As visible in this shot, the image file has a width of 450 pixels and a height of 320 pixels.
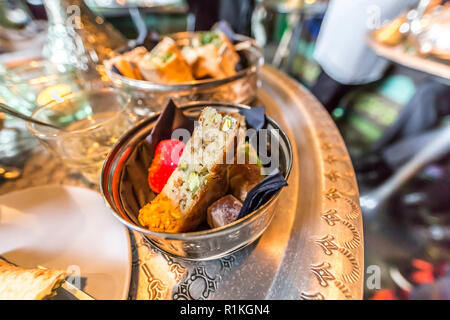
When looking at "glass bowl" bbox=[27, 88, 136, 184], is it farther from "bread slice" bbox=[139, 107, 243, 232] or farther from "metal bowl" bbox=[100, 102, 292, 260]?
"bread slice" bbox=[139, 107, 243, 232]

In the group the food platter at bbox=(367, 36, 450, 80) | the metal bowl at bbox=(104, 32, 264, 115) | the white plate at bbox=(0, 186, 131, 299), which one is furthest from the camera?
the food platter at bbox=(367, 36, 450, 80)

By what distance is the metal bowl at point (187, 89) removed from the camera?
2.08ft

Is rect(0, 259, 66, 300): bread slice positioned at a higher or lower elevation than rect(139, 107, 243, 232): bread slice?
lower

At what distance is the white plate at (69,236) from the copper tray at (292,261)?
0.04 metres

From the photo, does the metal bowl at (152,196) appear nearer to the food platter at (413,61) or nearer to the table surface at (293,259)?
the table surface at (293,259)

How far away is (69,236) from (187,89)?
0.48 meters

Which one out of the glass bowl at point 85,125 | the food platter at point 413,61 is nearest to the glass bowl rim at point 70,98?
the glass bowl at point 85,125

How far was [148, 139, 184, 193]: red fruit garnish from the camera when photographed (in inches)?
18.0

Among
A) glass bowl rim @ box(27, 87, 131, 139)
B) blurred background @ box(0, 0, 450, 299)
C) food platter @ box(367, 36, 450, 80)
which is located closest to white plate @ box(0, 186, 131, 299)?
glass bowl rim @ box(27, 87, 131, 139)

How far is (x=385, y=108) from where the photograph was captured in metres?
2.01

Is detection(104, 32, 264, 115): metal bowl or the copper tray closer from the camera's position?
the copper tray

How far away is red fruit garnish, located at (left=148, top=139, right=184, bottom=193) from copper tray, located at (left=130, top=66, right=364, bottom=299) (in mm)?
135

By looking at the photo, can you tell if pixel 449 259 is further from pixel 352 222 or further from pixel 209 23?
pixel 209 23

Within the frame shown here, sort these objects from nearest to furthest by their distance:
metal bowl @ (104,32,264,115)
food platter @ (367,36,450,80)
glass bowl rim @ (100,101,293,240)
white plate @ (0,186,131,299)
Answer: glass bowl rim @ (100,101,293,240) < white plate @ (0,186,131,299) < metal bowl @ (104,32,264,115) < food platter @ (367,36,450,80)
